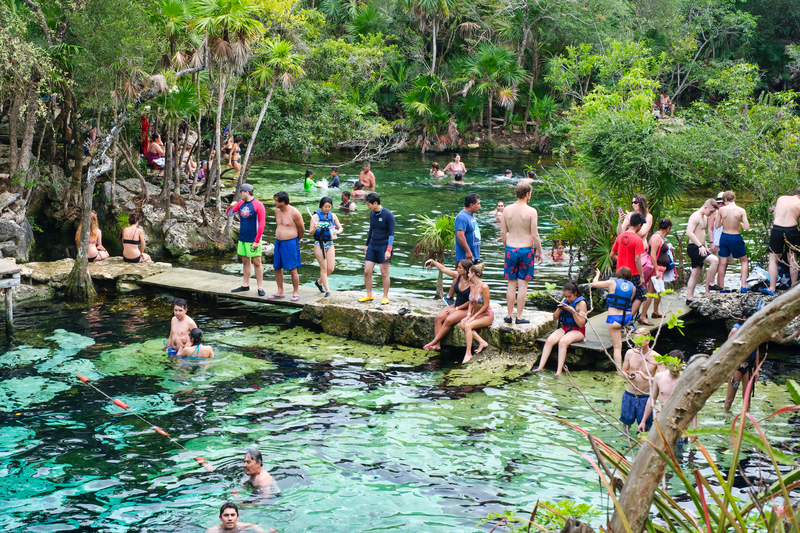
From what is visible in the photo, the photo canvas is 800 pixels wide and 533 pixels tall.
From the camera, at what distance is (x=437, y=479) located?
7359 mm

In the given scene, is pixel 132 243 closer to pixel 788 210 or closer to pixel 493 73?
pixel 788 210

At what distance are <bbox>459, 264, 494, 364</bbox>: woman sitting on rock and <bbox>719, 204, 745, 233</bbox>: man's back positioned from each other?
4.86m

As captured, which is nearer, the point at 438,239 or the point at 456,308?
the point at 456,308

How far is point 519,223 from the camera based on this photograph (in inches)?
407

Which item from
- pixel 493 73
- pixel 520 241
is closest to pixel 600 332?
pixel 520 241

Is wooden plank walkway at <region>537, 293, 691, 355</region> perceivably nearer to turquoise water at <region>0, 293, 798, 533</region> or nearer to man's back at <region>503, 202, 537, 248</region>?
turquoise water at <region>0, 293, 798, 533</region>

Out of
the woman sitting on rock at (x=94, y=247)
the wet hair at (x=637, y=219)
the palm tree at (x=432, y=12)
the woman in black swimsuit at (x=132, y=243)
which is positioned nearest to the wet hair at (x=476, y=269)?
the wet hair at (x=637, y=219)

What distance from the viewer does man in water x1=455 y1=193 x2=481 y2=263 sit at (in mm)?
10758

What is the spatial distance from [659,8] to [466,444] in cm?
3641

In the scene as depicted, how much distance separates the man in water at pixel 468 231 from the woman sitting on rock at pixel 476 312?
452mm

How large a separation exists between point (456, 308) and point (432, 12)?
2839 cm

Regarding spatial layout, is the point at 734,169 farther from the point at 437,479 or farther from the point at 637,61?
the point at 437,479

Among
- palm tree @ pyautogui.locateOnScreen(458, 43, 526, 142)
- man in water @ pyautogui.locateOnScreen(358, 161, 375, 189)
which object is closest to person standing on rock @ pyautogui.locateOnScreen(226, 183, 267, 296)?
man in water @ pyautogui.locateOnScreen(358, 161, 375, 189)

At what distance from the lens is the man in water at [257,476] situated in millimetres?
7062
